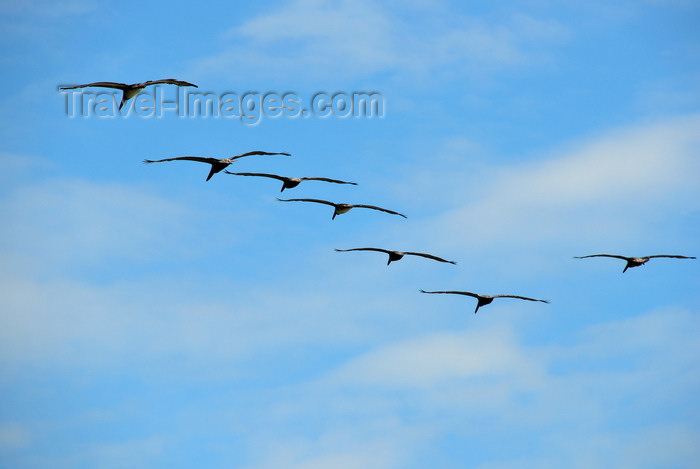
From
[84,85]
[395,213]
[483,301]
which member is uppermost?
[84,85]

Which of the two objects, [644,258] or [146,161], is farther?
[644,258]

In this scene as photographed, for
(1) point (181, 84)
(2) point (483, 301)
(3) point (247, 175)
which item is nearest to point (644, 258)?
(2) point (483, 301)

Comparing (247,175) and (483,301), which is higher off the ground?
(247,175)

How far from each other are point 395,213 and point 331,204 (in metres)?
4.38

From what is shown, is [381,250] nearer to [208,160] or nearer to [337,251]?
[337,251]

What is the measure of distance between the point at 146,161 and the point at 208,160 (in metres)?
6.53

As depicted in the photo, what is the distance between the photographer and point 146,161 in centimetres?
6034

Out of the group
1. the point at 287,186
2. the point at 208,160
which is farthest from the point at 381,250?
the point at 208,160

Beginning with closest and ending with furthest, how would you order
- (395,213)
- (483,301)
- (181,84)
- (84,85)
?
(84,85) → (181,84) → (395,213) → (483,301)

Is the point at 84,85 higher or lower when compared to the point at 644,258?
higher

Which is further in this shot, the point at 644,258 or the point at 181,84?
the point at 644,258

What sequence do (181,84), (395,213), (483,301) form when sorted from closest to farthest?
(181,84), (395,213), (483,301)

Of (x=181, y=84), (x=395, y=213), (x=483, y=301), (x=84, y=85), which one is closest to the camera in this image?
(x=84, y=85)

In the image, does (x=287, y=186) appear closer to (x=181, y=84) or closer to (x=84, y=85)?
(x=181, y=84)
